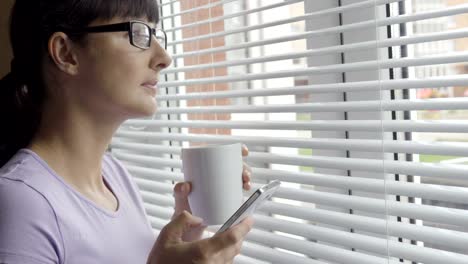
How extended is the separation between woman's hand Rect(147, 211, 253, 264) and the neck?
0.99 ft

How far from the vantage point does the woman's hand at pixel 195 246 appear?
803mm

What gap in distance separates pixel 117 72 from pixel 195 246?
39cm

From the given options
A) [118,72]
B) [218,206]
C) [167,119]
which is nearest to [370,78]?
[218,206]

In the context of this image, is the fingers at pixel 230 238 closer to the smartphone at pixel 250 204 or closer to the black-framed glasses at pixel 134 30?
the smartphone at pixel 250 204

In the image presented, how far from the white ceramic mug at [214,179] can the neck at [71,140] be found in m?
0.24

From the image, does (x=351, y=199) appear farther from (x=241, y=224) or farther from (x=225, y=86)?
(x=225, y=86)

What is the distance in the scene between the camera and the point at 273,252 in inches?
42.6

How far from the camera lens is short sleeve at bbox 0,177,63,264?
85 cm

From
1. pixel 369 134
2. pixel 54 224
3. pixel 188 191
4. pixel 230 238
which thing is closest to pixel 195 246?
pixel 230 238

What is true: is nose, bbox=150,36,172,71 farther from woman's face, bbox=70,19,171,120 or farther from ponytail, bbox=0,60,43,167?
ponytail, bbox=0,60,43,167

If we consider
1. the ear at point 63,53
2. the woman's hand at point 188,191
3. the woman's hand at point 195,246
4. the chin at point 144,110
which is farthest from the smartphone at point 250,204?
the ear at point 63,53

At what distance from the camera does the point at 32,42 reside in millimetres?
A: 1021

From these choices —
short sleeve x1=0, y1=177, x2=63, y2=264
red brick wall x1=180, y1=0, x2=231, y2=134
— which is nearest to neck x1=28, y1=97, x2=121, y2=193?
short sleeve x1=0, y1=177, x2=63, y2=264

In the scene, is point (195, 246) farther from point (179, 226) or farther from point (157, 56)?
point (157, 56)
